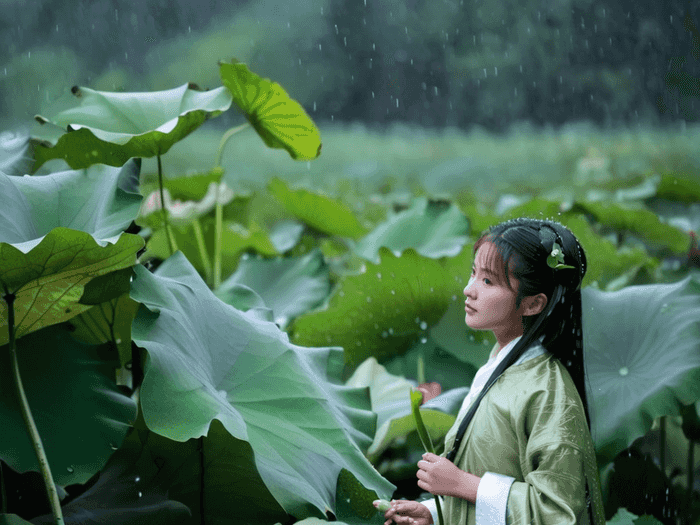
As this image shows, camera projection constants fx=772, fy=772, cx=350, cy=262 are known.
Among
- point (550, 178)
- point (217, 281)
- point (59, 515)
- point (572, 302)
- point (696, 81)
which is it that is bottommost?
point (550, 178)

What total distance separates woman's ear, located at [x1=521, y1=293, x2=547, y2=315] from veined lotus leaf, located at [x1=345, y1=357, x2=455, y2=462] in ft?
0.88

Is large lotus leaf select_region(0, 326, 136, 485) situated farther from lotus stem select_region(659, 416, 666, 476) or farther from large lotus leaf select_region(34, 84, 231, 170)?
lotus stem select_region(659, 416, 666, 476)

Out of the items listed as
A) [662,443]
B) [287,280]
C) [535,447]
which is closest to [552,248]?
[535,447]

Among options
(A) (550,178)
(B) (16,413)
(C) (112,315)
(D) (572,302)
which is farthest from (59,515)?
(A) (550,178)

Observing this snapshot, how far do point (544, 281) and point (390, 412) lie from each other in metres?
0.46

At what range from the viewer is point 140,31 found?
20.9 feet

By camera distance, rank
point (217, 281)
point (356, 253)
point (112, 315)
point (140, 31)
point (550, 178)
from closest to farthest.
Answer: point (112, 315)
point (217, 281)
point (356, 253)
point (550, 178)
point (140, 31)

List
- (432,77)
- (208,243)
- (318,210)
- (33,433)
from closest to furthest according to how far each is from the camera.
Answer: (33,433) → (208,243) → (318,210) → (432,77)

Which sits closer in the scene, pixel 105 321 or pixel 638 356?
pixel 105 321

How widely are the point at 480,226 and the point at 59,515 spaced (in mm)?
1183

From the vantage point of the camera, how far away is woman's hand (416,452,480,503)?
1.69 feet

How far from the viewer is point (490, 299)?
535mm

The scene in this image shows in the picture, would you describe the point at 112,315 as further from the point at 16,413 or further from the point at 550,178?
the point at 550,178

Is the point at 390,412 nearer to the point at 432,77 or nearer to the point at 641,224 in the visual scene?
the point at 641,224
